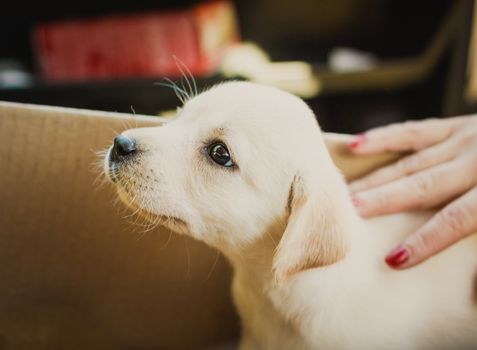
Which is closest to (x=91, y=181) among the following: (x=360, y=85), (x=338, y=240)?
(x=338, y=240)

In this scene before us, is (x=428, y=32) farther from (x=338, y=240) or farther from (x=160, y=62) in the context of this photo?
(x=338, y=240)

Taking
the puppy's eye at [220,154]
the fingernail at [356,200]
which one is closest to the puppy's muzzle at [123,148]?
the puppy's eye at [220,154]

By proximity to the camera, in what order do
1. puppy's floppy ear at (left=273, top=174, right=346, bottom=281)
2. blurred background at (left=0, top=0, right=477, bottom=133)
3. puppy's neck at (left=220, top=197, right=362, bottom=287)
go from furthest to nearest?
1. blurred background at (left=0, top=0, right=477, bottom=133)
2. puppy's neck at (left=220, top=197, right=362, bottom=287)
3. puppy's floppy ear at (left=273, top=174, right=346, bottom=281)

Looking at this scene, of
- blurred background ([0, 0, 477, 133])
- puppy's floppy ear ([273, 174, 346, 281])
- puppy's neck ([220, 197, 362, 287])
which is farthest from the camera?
blurred background ([0, 0, 477, 133])

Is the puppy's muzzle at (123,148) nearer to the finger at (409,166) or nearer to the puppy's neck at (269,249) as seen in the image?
the puppy's neck at (269,249)

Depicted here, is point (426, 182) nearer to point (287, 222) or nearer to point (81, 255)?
point (287, 222)

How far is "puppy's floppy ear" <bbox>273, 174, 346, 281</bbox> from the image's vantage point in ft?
2.75

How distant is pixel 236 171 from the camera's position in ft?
3.03

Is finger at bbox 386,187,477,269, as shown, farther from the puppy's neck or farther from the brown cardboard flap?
the brown cardboard flap

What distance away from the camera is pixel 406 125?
3.86 ft

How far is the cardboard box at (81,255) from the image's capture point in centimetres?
101

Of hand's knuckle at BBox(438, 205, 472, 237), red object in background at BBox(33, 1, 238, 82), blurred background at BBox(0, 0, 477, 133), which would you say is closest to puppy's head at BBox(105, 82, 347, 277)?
hand's knuckle at BBox(438, 205, 472, 237)

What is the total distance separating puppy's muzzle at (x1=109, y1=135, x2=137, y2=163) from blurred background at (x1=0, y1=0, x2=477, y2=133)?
4.16ft

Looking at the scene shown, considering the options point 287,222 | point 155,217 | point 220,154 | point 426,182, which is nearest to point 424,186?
point 426,182
